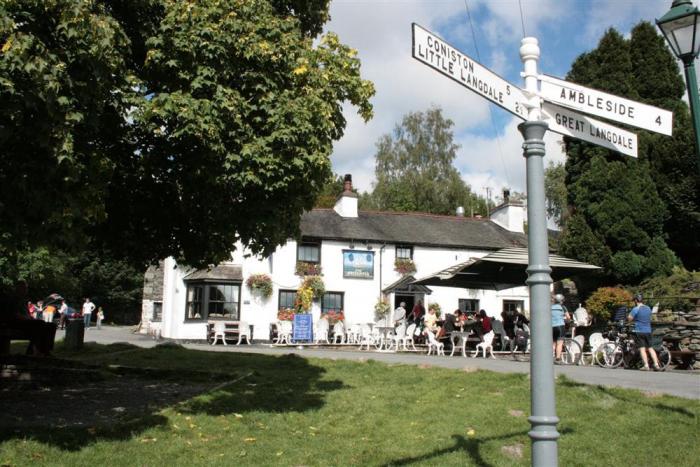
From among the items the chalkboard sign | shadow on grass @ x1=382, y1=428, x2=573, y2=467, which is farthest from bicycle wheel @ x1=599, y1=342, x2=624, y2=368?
the chalkboard sign

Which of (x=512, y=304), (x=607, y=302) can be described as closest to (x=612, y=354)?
(x=607, y=302)

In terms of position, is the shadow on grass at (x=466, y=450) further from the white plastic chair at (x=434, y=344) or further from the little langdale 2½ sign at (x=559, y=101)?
the white plastic chair at (x=434, y=344)

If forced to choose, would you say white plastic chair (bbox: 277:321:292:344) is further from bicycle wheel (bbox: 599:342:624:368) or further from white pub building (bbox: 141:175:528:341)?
bicycle wheel (bbox: 599:342:624:368)

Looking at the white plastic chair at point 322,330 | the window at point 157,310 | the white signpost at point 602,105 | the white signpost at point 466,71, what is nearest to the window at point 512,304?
the white plastic chair at point 322,330

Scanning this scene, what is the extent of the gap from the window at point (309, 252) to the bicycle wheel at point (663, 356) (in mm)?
19193

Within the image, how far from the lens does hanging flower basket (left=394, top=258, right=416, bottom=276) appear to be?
32406 millimetres

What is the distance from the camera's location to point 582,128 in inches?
189

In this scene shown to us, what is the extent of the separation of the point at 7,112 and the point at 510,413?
6.83 metres

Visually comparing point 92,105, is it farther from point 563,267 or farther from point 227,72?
point 563,267

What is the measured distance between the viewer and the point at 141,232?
35.1 ft

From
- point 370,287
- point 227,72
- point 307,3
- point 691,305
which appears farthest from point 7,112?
point 370,287

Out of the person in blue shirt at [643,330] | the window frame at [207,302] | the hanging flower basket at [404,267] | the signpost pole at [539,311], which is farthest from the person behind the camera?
the hanging flower basket at [404,267]

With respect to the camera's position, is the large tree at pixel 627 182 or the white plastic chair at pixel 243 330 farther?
the large tree at pixel 627 182

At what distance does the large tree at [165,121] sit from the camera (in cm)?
640
